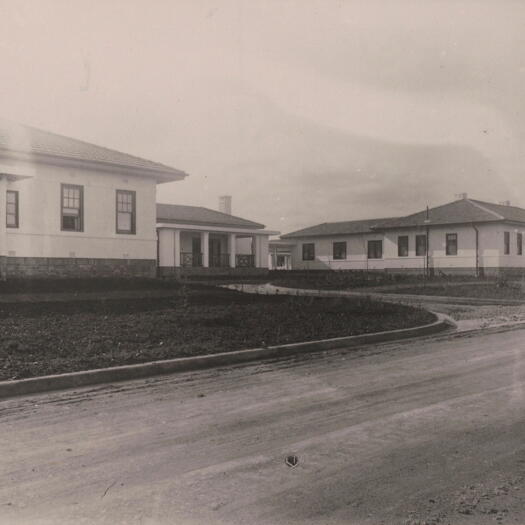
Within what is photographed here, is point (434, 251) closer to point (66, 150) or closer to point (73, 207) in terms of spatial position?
point (73, 207)

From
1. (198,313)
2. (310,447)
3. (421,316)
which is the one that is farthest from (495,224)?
(310,447)

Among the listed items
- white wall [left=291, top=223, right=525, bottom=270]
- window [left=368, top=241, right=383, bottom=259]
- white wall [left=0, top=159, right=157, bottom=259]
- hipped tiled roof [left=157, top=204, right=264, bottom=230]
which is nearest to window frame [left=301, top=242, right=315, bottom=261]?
white wall [left=291, top=223, right=525, bottom=270]

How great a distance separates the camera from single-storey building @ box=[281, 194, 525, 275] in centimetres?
3678

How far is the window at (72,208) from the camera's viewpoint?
1970cm

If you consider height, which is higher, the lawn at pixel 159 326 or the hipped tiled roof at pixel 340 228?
the hipped tiled roof at pixel 340 228

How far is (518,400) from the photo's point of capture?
608 cm

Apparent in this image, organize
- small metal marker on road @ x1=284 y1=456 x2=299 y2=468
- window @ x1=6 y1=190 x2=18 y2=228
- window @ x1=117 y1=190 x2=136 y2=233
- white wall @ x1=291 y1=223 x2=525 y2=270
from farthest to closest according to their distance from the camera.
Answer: white wall @ x1=291 y1=223 x2=525 y2=270 → window @ x1=117 y1=190 x2=136 y2=233 → window @ x1=6 y1=190 x2=18 y2=228 → small metal marker on road @ x1=284 y1=456 x2=299 y2=468

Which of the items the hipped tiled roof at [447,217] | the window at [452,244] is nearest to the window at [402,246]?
the hipped tiled roof at [447,217]

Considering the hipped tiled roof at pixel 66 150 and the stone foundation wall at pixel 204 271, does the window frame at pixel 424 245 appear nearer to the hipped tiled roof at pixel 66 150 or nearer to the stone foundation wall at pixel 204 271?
the stone foundation wall at pixel 204 271

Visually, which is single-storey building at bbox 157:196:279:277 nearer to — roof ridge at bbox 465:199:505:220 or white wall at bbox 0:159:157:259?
white wall at bbox 0:159:157:259

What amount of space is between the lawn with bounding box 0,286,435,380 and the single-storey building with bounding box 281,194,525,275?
23404mm

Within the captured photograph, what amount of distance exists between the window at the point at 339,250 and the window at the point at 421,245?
7.41 metres

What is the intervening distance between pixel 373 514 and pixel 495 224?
119 ft

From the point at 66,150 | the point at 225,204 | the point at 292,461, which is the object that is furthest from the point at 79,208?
the point at 225,204
